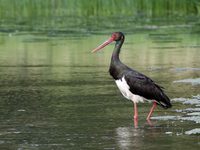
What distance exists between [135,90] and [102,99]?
2.01 meters

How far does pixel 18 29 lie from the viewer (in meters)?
33.1

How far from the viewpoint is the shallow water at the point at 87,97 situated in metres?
11.3

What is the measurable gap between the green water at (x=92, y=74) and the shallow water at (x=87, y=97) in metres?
0.01

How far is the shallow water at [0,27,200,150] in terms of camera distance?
37.0 ft

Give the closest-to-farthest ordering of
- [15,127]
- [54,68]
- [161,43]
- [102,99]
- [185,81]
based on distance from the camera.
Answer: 1. [15,127]
2. [102,99]
3. [185,81]
4. [54,68]
5. [161,43]

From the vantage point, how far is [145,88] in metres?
13.2

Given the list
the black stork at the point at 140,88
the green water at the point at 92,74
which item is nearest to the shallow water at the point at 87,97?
the green water at the point at 92,74

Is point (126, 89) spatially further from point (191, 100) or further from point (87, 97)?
point (87, 97)

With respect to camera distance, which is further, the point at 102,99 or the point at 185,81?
the point at 185,81

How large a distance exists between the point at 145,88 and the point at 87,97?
2458 mm

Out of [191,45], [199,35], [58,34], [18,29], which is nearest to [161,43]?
[191,45]

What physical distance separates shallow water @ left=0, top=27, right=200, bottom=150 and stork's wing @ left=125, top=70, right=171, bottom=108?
11.8 inches

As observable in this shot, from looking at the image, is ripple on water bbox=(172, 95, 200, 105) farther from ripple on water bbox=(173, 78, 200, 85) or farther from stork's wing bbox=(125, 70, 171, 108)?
ripple on water bbox=(173, 78, 200, 85)

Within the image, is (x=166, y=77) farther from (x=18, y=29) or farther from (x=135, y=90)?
(x=18, y=29)
